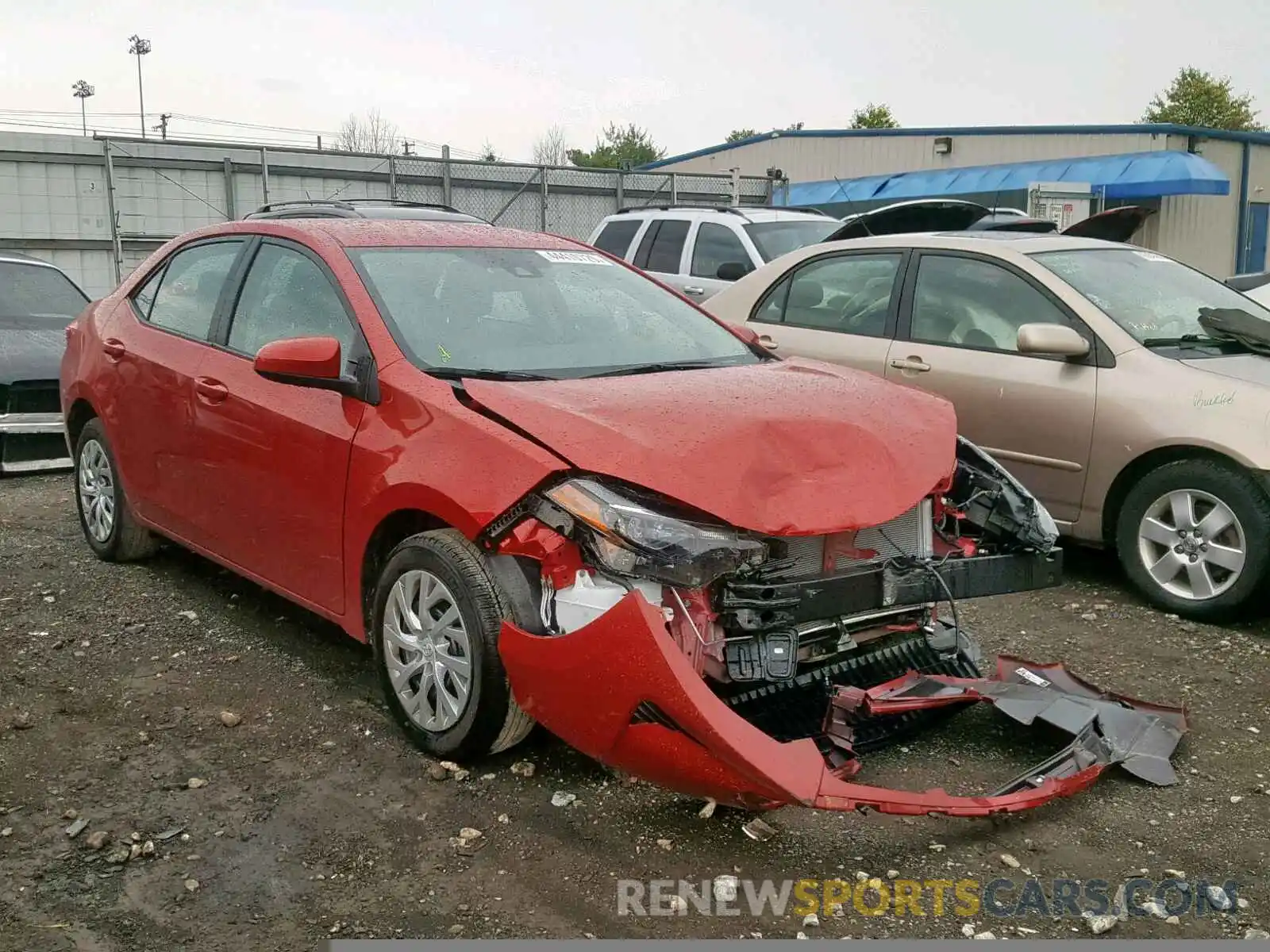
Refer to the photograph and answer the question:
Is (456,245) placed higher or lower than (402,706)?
higher

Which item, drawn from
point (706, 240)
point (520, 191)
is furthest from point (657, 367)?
point (520, 191)

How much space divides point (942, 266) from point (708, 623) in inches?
146

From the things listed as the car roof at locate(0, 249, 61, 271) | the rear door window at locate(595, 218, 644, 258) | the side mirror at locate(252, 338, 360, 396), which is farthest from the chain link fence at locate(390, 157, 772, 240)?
the side mirror at locate(252, 338, 360, 396)

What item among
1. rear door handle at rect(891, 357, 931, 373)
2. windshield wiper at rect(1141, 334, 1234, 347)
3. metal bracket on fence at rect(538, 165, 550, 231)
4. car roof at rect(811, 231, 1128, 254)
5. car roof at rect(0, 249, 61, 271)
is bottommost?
rear door handle at rect(891, 357, 931, 373)

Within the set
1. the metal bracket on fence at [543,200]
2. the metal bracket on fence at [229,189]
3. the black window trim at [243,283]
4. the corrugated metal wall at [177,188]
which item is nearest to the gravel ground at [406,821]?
the black window trim at [243,283]

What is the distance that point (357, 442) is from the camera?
3975 millimetres

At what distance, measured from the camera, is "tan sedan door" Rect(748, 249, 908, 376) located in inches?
261

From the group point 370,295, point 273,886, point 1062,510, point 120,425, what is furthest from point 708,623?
point 120,425

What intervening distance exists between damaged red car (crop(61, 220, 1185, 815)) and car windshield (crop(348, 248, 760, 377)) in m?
0.01

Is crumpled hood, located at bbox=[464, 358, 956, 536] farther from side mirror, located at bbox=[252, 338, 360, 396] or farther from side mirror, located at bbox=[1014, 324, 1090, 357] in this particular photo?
side mirror, located at bbox=[1014, 324, 1090, 357]

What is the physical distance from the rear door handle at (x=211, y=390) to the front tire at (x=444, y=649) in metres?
1.23

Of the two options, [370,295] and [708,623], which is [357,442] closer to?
[370,295]

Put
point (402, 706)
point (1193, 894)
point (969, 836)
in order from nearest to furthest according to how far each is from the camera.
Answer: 1. point (1193, 894)
2. point (969, 836)
3. point (402, 706)

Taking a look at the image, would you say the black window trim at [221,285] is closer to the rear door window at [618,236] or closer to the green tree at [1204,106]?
the rear door window at [618,236]
